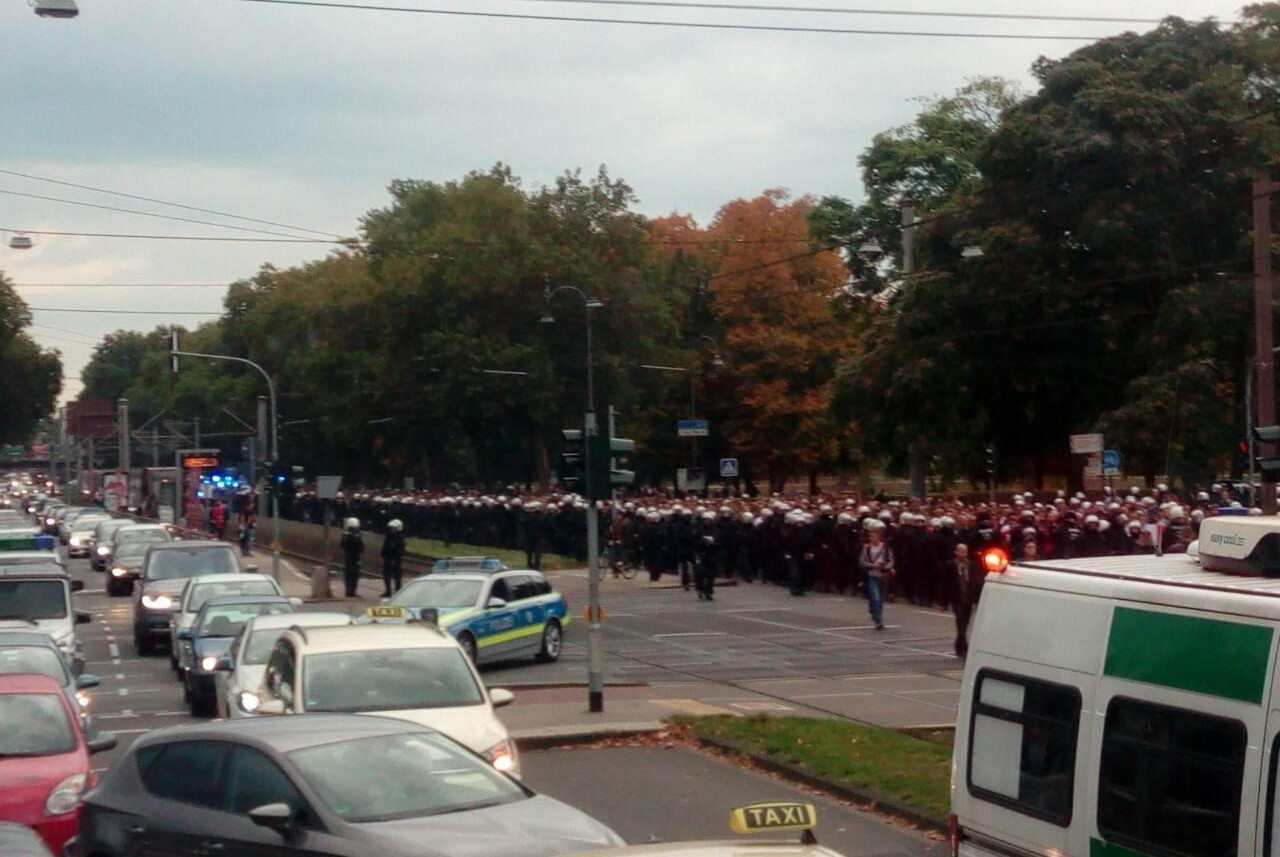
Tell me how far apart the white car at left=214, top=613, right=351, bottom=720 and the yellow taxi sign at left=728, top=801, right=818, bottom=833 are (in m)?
10.5

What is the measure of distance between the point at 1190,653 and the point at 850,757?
8.81m

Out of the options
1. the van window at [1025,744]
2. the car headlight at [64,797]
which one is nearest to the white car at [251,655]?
the car headlight at [64,797]

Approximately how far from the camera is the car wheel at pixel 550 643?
86.7 feet

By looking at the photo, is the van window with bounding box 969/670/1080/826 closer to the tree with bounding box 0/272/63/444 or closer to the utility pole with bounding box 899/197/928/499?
the utility pole with bounding box 899/197/928/499

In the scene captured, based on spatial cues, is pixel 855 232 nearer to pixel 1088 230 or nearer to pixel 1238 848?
pixel 1088 230

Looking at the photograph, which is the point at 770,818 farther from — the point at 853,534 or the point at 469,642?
the point at 853,534

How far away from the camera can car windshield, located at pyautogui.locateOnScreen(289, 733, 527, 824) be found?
25.4ft

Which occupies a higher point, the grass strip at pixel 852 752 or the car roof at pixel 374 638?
the car roof at pixel 374 638

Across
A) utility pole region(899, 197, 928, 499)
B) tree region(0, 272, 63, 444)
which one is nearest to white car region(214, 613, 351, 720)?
utility pole region(899, 197, 928, 499)

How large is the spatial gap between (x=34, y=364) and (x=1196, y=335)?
53710 mm

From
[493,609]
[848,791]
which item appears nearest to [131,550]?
[493,609]

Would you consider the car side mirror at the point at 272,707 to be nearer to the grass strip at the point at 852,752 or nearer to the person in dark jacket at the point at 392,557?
the grass strip at the point at 852,752

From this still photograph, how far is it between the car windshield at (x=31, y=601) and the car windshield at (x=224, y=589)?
2633 millimetres

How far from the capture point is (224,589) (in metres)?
25.5
